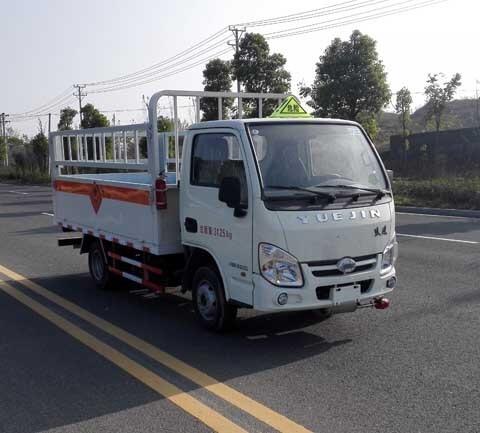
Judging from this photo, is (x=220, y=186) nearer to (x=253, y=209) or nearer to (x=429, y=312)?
(x=253, y=209)

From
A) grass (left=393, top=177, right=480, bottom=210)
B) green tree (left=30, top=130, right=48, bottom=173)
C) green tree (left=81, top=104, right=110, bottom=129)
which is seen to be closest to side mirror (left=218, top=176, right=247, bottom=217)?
grass (left=393, top=177, right=480, bottom=210)

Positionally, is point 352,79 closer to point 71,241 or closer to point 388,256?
point 71,241

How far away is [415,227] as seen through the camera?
1348 centimetres

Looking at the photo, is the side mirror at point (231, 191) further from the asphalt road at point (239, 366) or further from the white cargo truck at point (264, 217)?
the asphalt road at point (239, 366)

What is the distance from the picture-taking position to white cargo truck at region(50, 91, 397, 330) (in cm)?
516

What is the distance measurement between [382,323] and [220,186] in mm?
2189

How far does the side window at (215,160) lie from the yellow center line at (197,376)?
153cm

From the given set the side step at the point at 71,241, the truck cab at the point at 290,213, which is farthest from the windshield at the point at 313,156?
the side step at the point at 71,241

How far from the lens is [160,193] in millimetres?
6340

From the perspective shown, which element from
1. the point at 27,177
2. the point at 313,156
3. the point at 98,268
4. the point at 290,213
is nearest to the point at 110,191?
the point at 98,268

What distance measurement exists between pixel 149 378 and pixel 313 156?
244 cm

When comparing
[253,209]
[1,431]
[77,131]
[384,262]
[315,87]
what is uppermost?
[315,87]

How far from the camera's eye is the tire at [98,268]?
26.5ft

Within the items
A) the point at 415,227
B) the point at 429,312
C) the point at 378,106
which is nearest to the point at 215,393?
the point at 429,312
